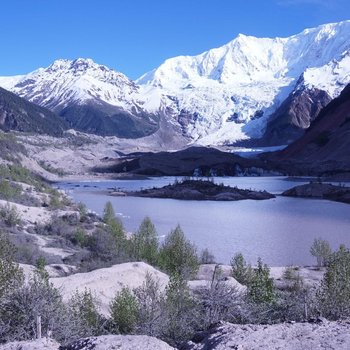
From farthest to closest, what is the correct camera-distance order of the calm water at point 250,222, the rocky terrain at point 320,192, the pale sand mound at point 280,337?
the rocky terrain at point 320,192
the calm water at point 250,222
the pale sand mound at point 280,337

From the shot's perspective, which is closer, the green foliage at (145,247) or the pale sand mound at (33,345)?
the pale sand mound at (33,345)

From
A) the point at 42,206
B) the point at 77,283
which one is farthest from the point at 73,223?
the point at 77,283

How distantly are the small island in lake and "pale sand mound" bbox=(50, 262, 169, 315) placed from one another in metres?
52.2

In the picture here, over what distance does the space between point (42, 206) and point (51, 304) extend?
36.1 meters

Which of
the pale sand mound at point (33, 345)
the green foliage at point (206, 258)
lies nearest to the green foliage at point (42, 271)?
the pale sand mound at point (33, 345)

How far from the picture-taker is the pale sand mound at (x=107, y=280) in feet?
59.1

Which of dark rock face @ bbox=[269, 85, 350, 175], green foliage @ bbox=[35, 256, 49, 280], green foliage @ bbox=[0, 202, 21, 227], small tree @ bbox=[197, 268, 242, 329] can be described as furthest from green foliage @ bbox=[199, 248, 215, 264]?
dark rock face @ bbox=[269, 85, 350, 175]

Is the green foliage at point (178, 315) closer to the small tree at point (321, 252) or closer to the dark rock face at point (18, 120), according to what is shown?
the small tree at point (321, 252)

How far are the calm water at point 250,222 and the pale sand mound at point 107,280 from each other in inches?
460

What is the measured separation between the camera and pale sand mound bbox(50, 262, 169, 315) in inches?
709

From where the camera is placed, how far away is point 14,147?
308ft

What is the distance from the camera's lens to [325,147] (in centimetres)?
12050

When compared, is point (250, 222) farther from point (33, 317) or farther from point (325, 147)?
point (325, 147)

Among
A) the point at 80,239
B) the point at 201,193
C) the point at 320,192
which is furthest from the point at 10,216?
the point at 320,192
